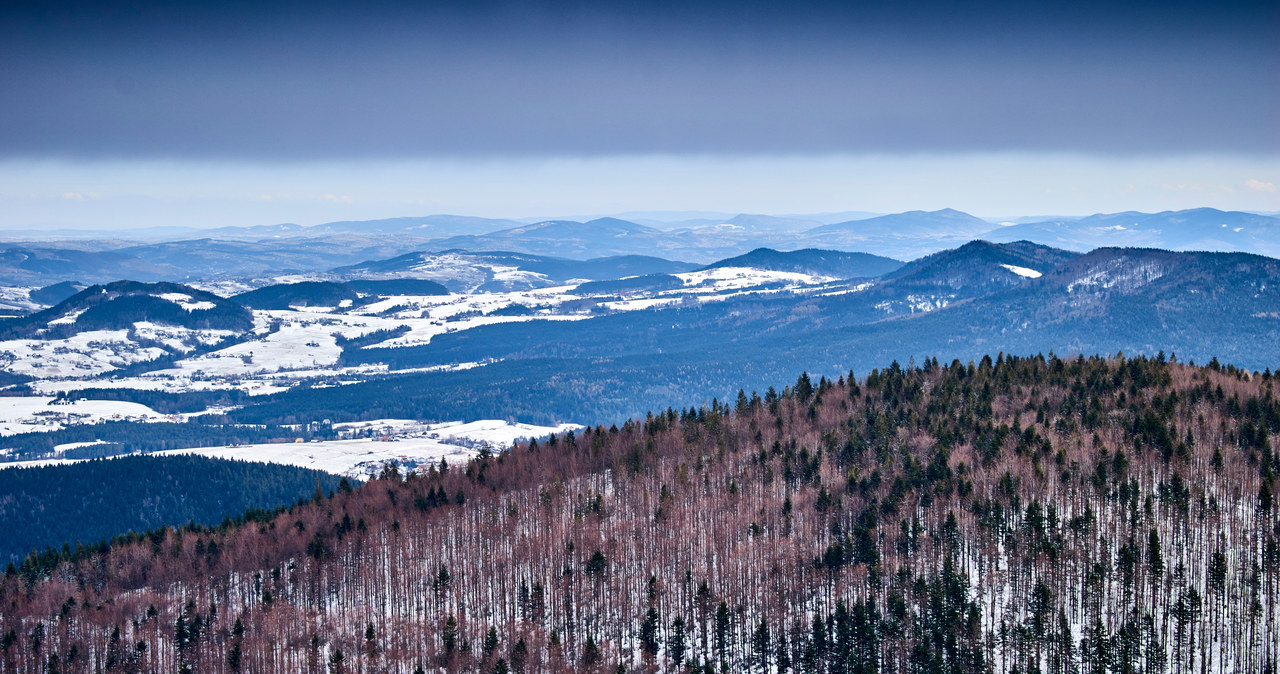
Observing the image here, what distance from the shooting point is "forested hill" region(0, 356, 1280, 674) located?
261 feet

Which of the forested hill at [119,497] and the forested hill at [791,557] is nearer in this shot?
the forested hill at [791,557]

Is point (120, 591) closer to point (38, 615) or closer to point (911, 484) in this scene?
point (38, 615)

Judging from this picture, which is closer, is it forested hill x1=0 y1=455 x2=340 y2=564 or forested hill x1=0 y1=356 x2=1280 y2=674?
forested hill x1=0 y1=356 x2=1280 y2=674

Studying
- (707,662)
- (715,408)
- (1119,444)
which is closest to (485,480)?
(715,408)

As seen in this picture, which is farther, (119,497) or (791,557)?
(119,497)

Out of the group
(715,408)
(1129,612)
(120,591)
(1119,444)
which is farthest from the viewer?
(715,408)

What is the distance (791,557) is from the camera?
3740 inches

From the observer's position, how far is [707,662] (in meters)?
83.9

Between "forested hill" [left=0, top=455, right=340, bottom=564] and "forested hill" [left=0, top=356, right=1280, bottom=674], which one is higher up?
"forested hill" [left=0, top=356, right=1280, bottom=674]

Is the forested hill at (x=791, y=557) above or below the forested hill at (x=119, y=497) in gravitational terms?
above

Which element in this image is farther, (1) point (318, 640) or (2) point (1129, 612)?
(1) point (318, 640)

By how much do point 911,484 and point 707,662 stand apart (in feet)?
93.5

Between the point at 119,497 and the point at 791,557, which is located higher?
the point at 791,557

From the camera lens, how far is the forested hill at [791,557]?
7944 cm
